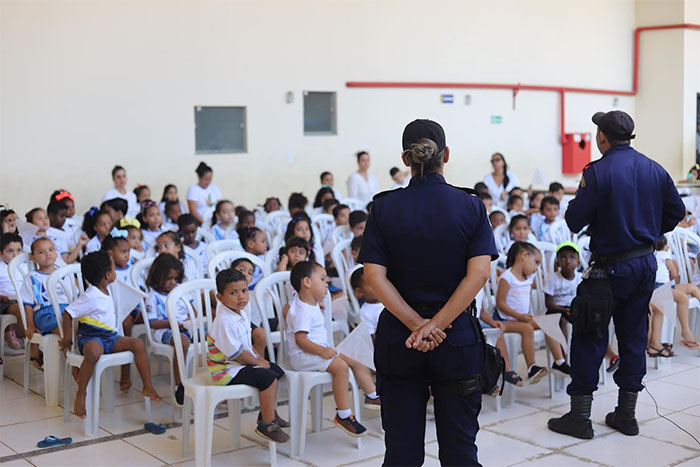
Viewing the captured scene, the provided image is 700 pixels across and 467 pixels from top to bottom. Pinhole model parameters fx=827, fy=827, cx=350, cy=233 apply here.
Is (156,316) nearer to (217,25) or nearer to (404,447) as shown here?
(404,447)

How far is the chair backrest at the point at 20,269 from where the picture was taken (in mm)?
5352

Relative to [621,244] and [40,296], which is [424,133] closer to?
[621,244]

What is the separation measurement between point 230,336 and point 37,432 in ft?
4.62

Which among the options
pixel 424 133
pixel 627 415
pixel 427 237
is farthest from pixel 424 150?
pixel 627 415

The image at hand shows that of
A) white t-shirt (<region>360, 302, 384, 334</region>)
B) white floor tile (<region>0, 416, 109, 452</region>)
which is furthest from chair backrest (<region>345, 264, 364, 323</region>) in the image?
white floor tile (<region>0, 416, 109, 452</region>)

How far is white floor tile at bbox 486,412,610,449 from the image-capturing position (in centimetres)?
434

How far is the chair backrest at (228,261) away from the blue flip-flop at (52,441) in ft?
4.64

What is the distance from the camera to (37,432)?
4621 millimetres

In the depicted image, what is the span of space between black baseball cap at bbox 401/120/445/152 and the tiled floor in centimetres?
185

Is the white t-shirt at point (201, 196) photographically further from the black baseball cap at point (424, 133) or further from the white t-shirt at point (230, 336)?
the black baseball cap at point (424, 133)

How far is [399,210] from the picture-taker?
2.87 m

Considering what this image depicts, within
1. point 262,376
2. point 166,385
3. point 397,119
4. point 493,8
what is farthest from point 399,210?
point 493,8

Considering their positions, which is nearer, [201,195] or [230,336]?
[230,336]

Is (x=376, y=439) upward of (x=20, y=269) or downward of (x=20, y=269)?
downward
